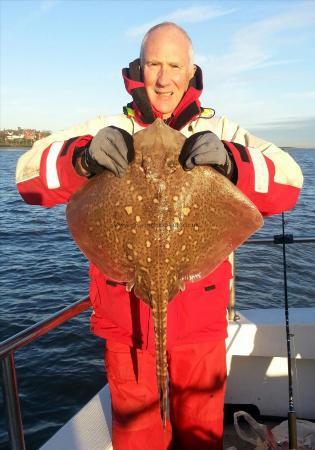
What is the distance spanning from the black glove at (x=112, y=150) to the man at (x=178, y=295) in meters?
0.21

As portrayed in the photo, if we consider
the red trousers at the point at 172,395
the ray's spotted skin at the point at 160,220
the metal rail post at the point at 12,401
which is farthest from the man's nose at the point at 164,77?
the metal rail post at the point at 12,401

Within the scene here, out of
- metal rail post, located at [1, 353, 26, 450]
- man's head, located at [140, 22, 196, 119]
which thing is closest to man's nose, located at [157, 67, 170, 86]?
man's head, located at [140, 22, 196, 119]

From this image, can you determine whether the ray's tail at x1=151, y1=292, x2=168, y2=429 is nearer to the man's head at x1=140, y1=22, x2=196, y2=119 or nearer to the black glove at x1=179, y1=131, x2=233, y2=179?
the black glove at x1=179, y1=131, x2=233, y2=179

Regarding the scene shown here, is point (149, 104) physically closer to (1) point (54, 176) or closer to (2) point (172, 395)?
(1) point (54, 176)

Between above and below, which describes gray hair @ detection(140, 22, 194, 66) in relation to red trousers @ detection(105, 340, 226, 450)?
above

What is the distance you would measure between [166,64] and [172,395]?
2279 millimetres

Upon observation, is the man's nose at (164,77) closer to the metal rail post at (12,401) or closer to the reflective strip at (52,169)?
the reflective strip at (52,169)

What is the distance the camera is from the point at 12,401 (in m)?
2.63

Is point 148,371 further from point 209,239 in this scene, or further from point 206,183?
point 206,183

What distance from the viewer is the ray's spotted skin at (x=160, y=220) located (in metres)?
2.39

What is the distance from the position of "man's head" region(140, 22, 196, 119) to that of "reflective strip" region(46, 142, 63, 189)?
76 cm

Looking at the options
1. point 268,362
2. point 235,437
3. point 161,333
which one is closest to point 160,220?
point 161,333

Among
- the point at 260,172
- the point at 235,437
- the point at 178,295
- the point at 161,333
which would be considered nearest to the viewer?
the point at 161,333

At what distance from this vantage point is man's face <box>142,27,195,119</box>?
2828 mm
